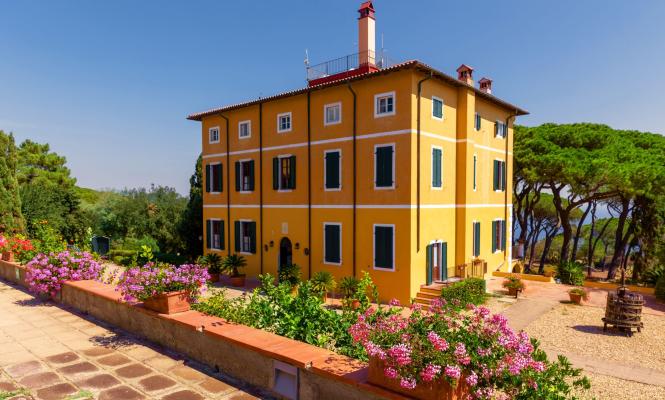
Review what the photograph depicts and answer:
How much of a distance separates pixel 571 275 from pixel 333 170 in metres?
12.6

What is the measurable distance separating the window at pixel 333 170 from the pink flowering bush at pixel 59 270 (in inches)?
382

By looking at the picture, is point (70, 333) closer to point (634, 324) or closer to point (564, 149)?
point (634, 324)

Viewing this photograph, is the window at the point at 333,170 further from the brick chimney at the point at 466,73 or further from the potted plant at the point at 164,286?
the potted plant at the point at 164,286

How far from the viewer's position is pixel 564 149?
71.5 feet

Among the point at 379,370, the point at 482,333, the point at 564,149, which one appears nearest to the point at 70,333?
the point at 379,370

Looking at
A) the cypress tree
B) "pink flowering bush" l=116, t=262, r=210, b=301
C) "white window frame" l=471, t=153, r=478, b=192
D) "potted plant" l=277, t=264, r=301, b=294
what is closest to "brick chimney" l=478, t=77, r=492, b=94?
"white window frame" l=471, t=153, r=478, b=192

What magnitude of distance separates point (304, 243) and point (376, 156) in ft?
17.3

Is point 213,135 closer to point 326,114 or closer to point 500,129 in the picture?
point 326,114

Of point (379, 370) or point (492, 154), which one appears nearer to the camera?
point (379, 370)

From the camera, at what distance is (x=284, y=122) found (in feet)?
60.8

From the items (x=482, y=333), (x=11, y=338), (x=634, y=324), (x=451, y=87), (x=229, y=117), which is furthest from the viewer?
(x=229, y=117)

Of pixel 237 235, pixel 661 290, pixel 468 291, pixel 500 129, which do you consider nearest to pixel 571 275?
pixel 661 290

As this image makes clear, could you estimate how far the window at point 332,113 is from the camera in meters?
16.5

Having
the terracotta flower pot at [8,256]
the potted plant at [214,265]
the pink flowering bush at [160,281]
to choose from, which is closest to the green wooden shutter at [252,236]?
the potted plant at [214,265]
